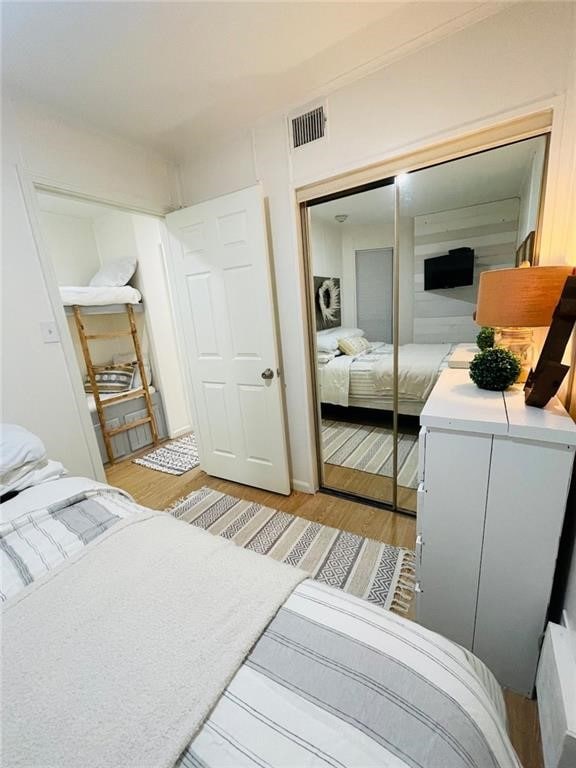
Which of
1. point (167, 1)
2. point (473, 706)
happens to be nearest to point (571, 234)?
point (473, 706)

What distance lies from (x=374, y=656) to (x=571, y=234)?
155 centimetres

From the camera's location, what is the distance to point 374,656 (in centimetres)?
62

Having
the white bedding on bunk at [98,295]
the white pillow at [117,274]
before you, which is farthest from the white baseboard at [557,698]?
the white pillow at [117,274]

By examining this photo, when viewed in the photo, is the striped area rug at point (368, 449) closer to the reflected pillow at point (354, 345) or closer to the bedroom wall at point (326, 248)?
the reflected pillow at point (354, 345)

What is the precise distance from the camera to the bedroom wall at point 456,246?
5.96 ft

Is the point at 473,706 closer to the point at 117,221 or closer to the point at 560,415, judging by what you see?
the point at 560,415

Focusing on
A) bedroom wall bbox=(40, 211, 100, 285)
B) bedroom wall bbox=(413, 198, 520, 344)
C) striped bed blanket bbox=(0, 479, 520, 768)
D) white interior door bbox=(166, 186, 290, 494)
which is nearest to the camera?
striped bed blanket bbox=(0, 479, 520, 768)

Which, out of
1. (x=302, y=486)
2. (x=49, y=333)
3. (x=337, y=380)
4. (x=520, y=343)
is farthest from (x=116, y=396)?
(x=520, y=343)

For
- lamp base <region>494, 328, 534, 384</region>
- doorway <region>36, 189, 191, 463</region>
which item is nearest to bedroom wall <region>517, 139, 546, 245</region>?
lamp base <region>494, 328, 534, 384</region>

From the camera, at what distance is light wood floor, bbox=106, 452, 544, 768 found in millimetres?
1043

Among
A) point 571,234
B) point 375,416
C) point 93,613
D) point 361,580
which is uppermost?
point 571,234

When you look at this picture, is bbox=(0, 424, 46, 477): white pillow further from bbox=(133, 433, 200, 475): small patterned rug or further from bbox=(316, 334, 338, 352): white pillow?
bbox=(316, 334, 338, 352): white pillow

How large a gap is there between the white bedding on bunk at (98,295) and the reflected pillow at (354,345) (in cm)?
207

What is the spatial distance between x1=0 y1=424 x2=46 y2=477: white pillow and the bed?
1.63 metres
